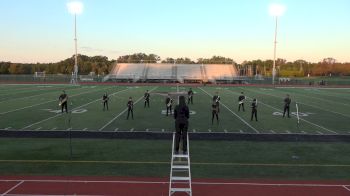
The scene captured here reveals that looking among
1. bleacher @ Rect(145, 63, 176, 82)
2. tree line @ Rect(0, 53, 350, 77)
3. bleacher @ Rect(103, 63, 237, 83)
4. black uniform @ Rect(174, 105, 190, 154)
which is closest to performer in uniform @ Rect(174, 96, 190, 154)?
black uniform @ Rect(174, 105, 190, 154)

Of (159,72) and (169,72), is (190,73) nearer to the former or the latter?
(169,72)

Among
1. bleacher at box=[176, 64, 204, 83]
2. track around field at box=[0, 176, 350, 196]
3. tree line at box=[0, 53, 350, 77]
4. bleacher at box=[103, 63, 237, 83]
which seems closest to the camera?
track around field at box=[0, 176, 350, 196]

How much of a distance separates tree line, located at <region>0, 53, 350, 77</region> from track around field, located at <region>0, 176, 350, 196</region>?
95941 millimetres

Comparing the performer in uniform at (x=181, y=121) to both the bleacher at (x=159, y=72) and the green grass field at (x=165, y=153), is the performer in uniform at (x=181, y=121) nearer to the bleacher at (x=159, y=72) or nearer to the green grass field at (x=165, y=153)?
the green grass field at (x=165, y=153)

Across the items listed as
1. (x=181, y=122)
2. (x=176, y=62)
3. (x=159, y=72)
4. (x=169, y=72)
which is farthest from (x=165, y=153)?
(x=176, y=62)

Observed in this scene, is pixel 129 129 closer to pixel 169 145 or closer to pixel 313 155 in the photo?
pixel 169 145

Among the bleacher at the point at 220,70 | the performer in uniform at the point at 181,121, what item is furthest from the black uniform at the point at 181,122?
the bleacher at the point at 220,70

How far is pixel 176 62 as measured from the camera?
5251 inches

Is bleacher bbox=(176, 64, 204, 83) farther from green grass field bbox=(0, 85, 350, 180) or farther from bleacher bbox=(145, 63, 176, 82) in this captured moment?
green grass field bbox=(0, 85, 350, 180)

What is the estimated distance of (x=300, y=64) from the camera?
164000 mm

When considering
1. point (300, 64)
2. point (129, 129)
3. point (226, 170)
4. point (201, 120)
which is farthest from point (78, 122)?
point (300, 64)

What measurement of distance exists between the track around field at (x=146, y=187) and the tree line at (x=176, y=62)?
3777 inches

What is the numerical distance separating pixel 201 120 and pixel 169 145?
7.39 metres

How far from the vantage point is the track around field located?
1035 centimetres
